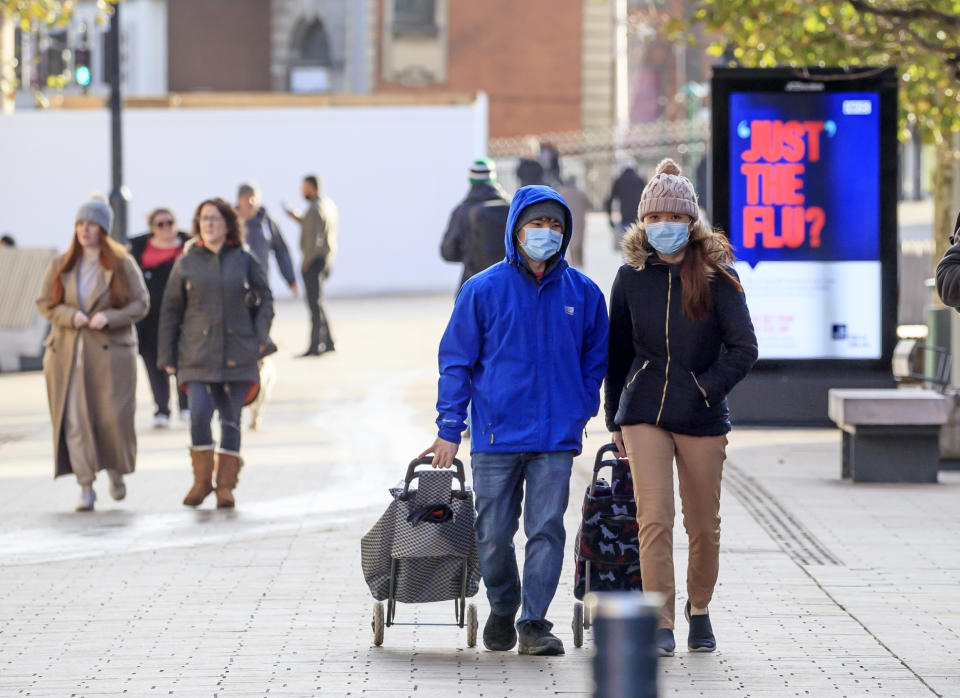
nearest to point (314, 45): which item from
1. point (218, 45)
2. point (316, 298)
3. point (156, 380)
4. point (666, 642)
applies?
point (218, 45)

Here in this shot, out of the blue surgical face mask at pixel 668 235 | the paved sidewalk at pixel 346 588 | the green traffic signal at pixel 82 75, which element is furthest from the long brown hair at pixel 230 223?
the green traffic signal at pixel 82 75

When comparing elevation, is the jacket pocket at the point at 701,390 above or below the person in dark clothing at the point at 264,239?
below

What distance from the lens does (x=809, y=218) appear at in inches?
547

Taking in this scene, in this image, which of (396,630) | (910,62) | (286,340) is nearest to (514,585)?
(396,630)

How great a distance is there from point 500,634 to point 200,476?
4196 mm

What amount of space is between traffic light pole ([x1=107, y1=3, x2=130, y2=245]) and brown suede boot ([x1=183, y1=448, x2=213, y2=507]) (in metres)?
8.94

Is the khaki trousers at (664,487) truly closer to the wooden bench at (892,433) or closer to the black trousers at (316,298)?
the wooden bench at (892,433)

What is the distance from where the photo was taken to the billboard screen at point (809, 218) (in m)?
13.8

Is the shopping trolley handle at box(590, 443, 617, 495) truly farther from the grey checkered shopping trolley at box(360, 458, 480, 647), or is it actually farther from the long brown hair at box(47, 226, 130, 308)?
the long brown hair at box(47, 226, 130, 308)

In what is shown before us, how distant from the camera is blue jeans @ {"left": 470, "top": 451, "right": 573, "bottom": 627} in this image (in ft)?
22.4

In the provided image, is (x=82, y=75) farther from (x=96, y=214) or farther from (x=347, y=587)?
(x=347, y=587)

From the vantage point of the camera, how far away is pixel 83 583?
8.52 m

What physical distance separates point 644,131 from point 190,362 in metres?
38.7

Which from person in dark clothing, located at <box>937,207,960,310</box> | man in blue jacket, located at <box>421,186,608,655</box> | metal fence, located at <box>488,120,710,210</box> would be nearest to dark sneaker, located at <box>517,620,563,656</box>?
man in blue jacket, located at <box>421,186,608,655</box>
